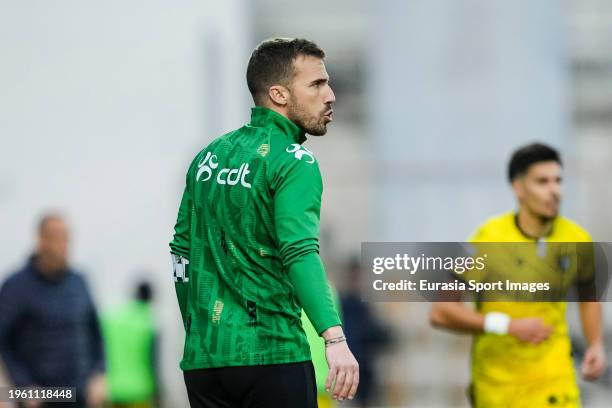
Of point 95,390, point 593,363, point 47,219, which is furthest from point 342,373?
point 47,219

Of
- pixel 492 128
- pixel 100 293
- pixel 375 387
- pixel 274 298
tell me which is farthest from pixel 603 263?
pixel 100 293

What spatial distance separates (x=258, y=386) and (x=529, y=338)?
235cm

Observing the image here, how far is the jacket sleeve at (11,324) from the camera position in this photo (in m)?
8.39

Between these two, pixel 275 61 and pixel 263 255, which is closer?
pixel 263 255

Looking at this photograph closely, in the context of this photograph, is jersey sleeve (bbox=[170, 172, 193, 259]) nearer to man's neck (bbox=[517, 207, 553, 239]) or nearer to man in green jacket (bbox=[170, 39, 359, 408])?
man in green jacket (bbox=[170, 39, 359, 408])

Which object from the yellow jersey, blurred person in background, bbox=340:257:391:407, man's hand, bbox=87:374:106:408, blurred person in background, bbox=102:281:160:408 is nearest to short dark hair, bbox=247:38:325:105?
the yellow jersey

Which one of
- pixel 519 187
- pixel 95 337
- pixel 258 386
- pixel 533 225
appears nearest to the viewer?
pixel 258 386

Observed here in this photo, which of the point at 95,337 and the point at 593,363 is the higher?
the point at 95,337

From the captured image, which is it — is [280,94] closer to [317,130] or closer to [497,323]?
[317,130]

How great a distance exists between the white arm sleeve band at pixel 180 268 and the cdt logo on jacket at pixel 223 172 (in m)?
0.27

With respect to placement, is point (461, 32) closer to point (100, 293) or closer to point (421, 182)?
point (421, 182)

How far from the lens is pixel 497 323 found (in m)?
6.41

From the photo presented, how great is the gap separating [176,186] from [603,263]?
12071 mm

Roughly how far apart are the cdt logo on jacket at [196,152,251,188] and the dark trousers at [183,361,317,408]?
0.57 meters
